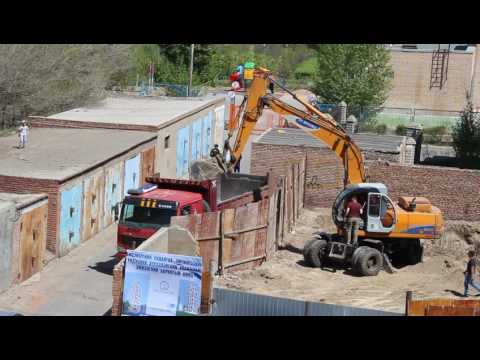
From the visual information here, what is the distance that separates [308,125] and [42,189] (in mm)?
7995

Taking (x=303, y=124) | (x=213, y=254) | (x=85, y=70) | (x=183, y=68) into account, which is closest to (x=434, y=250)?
(x=303, y=124)

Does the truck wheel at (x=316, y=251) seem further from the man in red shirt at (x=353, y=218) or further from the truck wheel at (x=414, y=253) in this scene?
the truck wheel at (x=414, y=253)

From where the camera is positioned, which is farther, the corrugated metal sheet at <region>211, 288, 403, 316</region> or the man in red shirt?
the man in red shirt

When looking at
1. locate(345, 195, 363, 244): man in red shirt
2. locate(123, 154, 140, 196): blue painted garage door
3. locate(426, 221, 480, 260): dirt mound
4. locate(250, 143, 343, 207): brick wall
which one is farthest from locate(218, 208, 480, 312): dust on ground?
locate(123, 154, 140, 196): blue painted garage door

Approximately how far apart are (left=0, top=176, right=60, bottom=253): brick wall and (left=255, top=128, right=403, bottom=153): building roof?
1075cm

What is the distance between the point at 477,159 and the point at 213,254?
19.8 meters

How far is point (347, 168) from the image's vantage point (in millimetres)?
22859

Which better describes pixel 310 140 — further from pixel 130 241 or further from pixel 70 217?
pixel 130 241

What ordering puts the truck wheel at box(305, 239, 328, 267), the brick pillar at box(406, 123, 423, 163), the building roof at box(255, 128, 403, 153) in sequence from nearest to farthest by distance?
the truck wheel at box(305, 239, 328, 267) < the building roof at box(255, 128, 403, 153) < the brick pillar at box(406, 123, 423, 163)

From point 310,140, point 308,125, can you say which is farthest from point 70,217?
→ point 310,140

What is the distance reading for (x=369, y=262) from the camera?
2050 centimetres

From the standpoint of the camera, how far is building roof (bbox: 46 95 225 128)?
96.4 ft

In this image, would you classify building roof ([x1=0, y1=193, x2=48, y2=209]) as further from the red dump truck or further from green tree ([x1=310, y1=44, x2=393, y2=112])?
green tree ([x1=310, y1=44, x2=393, y2=112])
